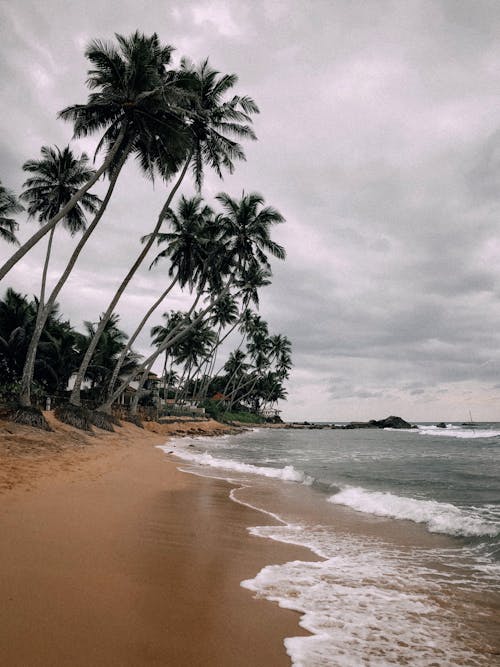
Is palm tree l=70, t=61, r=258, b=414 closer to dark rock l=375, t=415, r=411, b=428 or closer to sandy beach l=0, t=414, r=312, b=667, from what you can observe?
sandy beach l=0, t=414, r=312, b=667

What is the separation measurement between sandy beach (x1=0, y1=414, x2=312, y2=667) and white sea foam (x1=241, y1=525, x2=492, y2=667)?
18cm

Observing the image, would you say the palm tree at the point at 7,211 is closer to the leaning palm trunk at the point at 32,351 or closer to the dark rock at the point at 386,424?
the leaning palm trunk at the point at 32,351

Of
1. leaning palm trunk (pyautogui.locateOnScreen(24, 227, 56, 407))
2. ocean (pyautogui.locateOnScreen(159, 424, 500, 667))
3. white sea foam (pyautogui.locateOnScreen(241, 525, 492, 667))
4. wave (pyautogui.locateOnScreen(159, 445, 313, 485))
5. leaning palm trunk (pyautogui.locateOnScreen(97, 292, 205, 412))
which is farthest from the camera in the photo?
leaning palm trunk (pyautogui.locateOnScreen(97, 292, 205, 412))

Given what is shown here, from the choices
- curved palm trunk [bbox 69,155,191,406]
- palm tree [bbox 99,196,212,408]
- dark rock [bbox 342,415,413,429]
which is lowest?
dark rock [bbox 342,415,413,429]

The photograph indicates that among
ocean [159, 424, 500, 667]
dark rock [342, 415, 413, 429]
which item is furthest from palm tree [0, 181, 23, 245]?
dark rock [342, 415, 413, 429]

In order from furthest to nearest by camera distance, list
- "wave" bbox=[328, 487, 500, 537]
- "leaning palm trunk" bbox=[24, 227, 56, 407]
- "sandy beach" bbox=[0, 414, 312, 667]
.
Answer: "leaning palm trunk" bbox=[24, 227, 56, 407], "wave" bbox=[328, 487, 500, 537], "sandy beach" bbox=[0, 414, 312, 667]

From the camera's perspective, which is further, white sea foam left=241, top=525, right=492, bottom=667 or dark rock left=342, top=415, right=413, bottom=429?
dark rock left=342, top=415, right=413, bottom=429

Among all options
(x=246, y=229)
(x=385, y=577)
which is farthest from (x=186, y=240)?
(x=385, y=577)

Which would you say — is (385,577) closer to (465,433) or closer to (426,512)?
(426,512)

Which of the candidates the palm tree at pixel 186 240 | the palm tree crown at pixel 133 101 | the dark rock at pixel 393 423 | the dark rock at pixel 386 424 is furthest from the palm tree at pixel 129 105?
the dark rock at pixel 393 423

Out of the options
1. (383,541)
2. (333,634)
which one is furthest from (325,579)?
(383,541)

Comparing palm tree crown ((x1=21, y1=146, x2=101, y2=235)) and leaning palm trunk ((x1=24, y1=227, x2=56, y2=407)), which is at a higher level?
palm tree crown ((x1=21, y1=146, x2=101, y2=235))

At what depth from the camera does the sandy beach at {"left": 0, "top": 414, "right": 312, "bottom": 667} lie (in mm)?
2238

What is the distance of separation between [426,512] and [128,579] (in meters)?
5.70
